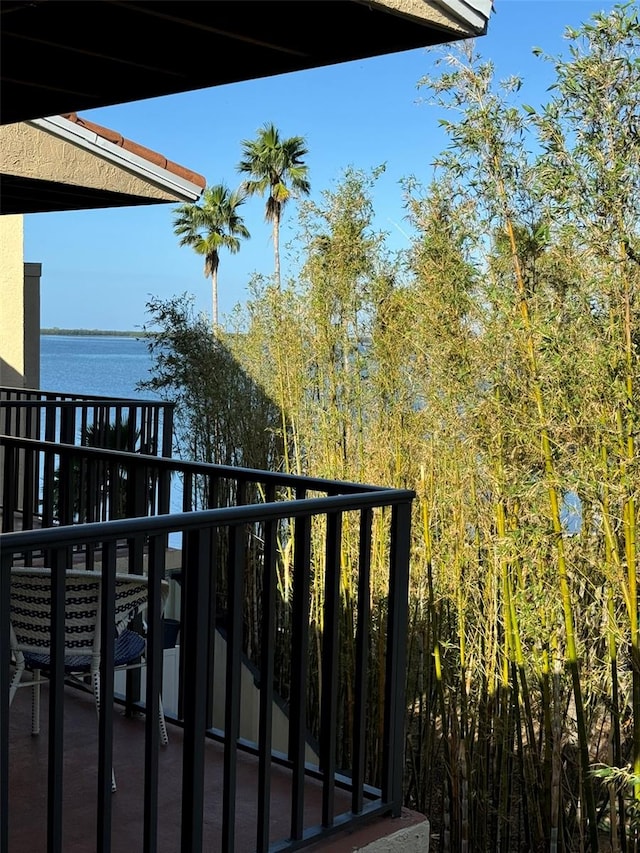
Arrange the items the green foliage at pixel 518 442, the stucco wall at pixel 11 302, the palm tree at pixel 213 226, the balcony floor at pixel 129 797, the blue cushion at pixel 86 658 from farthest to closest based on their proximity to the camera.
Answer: the palm tree at pixel 213 226
the stucco wall at pixel 11 302
the green foliage at pixel 518 442
the blue cushion at pixel 86 658
the balcony floor at pixel 129 797

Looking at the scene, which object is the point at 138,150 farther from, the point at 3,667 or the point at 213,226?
the point at 213,226

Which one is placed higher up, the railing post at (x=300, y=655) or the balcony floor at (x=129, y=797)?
the railing post at (x=300, y=655)

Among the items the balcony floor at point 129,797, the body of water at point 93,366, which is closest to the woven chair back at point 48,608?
the balcony floor at point 129,797

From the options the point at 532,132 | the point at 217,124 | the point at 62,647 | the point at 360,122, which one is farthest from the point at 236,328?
the point at 217,124

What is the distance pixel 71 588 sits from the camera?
2861mm

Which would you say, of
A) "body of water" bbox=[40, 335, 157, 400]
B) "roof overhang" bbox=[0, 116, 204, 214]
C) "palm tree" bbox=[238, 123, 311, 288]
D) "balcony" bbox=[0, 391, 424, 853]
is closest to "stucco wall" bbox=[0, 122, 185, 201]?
"roof overhang" bbox=[0, 116, 204, 214]

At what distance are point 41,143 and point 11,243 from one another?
5204 millimetres

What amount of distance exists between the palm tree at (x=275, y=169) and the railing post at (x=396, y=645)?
2500 centimetres

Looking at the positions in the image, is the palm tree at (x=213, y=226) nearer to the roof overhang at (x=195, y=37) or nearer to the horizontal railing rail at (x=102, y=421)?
the horizontal railing rail at (x=102, y=421)

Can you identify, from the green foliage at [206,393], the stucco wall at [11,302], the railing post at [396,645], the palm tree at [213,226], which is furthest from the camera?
the palm tree at [213,226]

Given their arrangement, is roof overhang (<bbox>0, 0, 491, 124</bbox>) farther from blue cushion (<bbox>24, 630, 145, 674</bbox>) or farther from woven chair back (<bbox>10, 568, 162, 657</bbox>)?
blue cushion (<bbox>24, 630, 145, 674</bbox>)

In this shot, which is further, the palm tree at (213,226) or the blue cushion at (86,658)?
the palm tree at (213,226)

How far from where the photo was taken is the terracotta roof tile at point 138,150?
5.27 meters

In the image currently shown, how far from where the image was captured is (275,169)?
1109 inches
